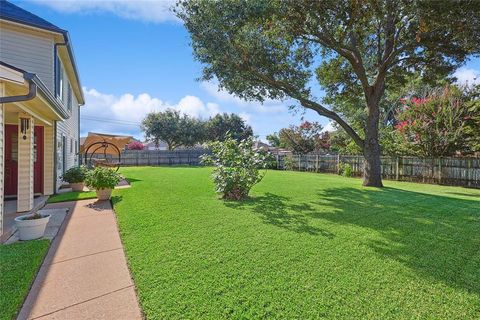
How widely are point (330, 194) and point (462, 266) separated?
512 cm

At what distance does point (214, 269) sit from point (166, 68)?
11.6m

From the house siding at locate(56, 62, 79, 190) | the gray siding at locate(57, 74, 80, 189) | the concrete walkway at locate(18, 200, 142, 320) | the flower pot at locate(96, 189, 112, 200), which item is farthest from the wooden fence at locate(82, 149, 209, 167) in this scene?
the concrete walkway at locate(18, 200, 142, 320)

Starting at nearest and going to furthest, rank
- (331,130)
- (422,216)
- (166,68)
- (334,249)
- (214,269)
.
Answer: (214,269) < (334,249) < (422,216) < (166,68) < (331,130)

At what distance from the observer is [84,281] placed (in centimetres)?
305

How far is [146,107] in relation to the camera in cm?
3609

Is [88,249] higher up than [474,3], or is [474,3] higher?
[474,3]

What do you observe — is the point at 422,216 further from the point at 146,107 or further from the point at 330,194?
the point at 146,107

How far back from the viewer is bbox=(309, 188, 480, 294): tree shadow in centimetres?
341

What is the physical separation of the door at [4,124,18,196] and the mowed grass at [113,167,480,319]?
11.7ft

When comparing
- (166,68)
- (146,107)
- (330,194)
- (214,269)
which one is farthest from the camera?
(146,107)

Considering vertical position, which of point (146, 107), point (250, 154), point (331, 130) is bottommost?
point (250, 154)

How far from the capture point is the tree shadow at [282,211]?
4.89m

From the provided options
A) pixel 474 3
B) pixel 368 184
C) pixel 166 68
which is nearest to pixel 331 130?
pixel 368 184

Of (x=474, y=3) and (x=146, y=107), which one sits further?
(x=146, y=107)
